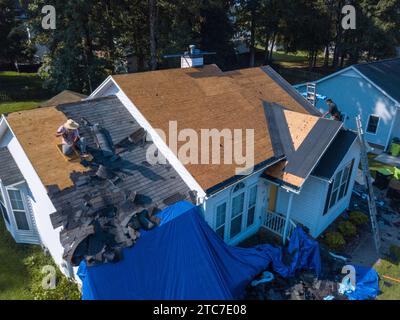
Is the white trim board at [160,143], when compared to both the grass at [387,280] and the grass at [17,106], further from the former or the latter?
the grass at [17,106]

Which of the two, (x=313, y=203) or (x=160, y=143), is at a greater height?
(x=160, y=143)

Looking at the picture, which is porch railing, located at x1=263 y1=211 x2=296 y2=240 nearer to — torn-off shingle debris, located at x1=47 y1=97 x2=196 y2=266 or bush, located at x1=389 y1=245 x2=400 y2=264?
bush, located at x1=389 y1=245 x2=400 y2=264

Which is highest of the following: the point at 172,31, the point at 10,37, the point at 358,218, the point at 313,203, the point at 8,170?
the point at 172,31

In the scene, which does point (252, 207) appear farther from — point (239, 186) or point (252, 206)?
point (239, 186)

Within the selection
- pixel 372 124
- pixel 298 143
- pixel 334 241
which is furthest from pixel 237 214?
pixel 372 124

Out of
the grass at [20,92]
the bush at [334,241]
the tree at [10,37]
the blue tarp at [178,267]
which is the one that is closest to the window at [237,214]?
the blue tarp at [178,267]

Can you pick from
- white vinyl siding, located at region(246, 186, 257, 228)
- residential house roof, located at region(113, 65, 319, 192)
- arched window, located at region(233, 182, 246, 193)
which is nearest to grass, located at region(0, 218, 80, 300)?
residential house roof, located at region(113, 65, 319, 192)
